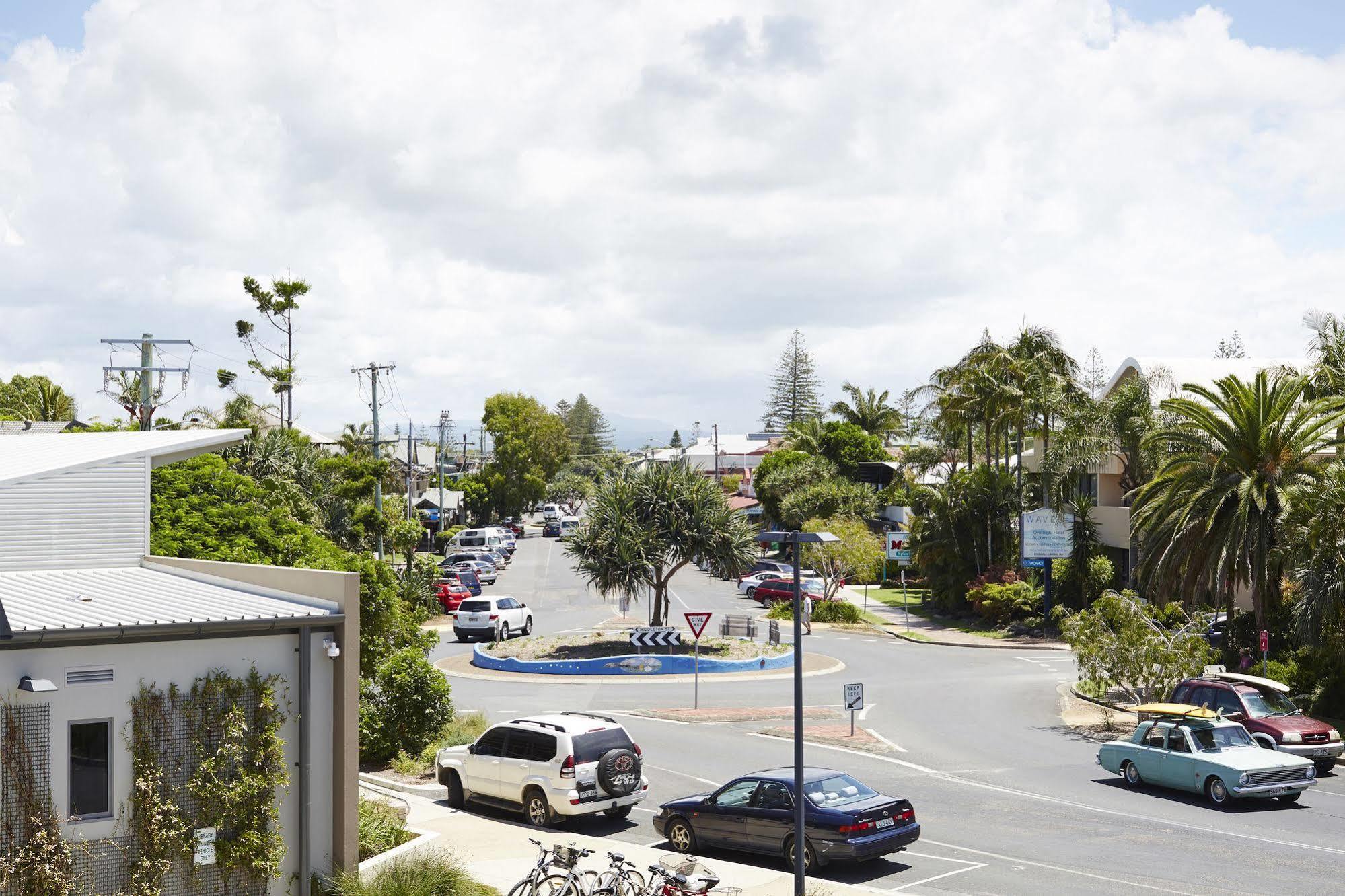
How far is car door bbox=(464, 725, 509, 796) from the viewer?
66.6 feet

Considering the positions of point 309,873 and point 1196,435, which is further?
point 1196,435

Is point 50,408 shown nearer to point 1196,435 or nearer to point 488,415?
point 488,415

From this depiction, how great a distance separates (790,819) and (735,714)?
13.7 m

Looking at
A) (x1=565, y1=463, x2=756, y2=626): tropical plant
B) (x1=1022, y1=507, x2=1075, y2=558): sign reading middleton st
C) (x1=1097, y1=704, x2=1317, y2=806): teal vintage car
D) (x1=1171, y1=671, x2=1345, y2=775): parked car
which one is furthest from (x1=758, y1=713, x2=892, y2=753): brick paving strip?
(x1=1022, y1=507, x2=1075, y2=558): sign reading middleton st

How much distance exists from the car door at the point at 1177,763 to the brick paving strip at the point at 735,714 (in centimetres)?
964

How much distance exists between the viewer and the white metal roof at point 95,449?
1770 cm

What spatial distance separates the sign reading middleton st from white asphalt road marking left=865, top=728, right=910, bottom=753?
22.0m

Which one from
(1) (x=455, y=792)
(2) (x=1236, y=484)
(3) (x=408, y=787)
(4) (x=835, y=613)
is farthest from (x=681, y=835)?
(4) (x=835, y=613)

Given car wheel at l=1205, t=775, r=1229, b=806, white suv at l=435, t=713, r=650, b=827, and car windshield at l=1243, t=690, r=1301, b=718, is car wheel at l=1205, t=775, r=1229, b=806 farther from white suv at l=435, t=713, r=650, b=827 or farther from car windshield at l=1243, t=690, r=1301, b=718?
white suv at l=435, t=713, r=650, b=827

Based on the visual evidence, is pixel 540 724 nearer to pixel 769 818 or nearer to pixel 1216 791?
pixel 769 818

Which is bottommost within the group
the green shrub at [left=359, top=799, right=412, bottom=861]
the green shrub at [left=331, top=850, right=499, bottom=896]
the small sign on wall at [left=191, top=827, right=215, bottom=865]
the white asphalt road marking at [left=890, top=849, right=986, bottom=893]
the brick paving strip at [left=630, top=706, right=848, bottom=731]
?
the brick paving strip at [left=630, top=706, right=848, bottom=731]

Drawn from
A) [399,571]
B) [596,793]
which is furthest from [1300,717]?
[399,571]

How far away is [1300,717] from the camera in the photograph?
25.0m

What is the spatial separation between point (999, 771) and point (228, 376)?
4191 cm
